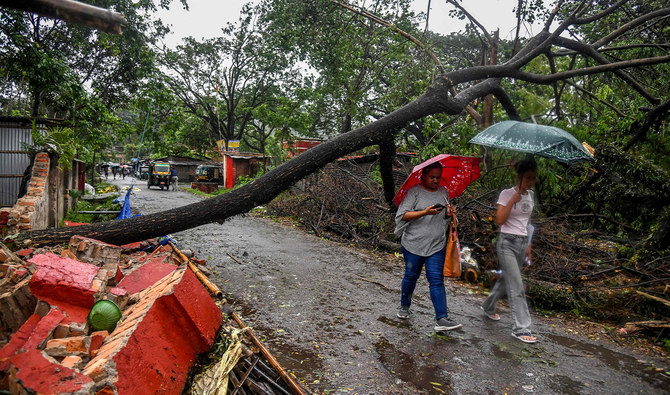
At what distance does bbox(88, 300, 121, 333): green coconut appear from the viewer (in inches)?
116

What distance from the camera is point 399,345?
366cm

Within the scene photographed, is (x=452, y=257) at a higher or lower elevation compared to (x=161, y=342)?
higher

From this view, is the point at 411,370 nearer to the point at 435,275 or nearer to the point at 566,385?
the point at 435,275

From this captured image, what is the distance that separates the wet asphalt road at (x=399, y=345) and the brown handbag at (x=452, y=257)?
65 centimetres

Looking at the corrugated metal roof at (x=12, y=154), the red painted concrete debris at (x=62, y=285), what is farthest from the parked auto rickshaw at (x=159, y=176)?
the red painted concrete debris at (x=62, y=285)

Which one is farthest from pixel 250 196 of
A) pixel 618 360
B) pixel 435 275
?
pixel 618 360

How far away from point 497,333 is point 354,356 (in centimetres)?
170

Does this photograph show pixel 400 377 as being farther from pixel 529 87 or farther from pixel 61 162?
pixel 529 87

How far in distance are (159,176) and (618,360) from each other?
93.4ft

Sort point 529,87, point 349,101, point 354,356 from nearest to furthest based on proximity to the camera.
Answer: point 354,356 < point 349,101 < point 529,87

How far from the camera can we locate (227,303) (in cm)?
462

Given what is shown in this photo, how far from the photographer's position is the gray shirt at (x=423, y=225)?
3980 mm

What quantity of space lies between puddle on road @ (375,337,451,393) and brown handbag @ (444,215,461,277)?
3.27 feet

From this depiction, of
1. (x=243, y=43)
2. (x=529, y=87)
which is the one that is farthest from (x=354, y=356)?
(x=243, y=43)
